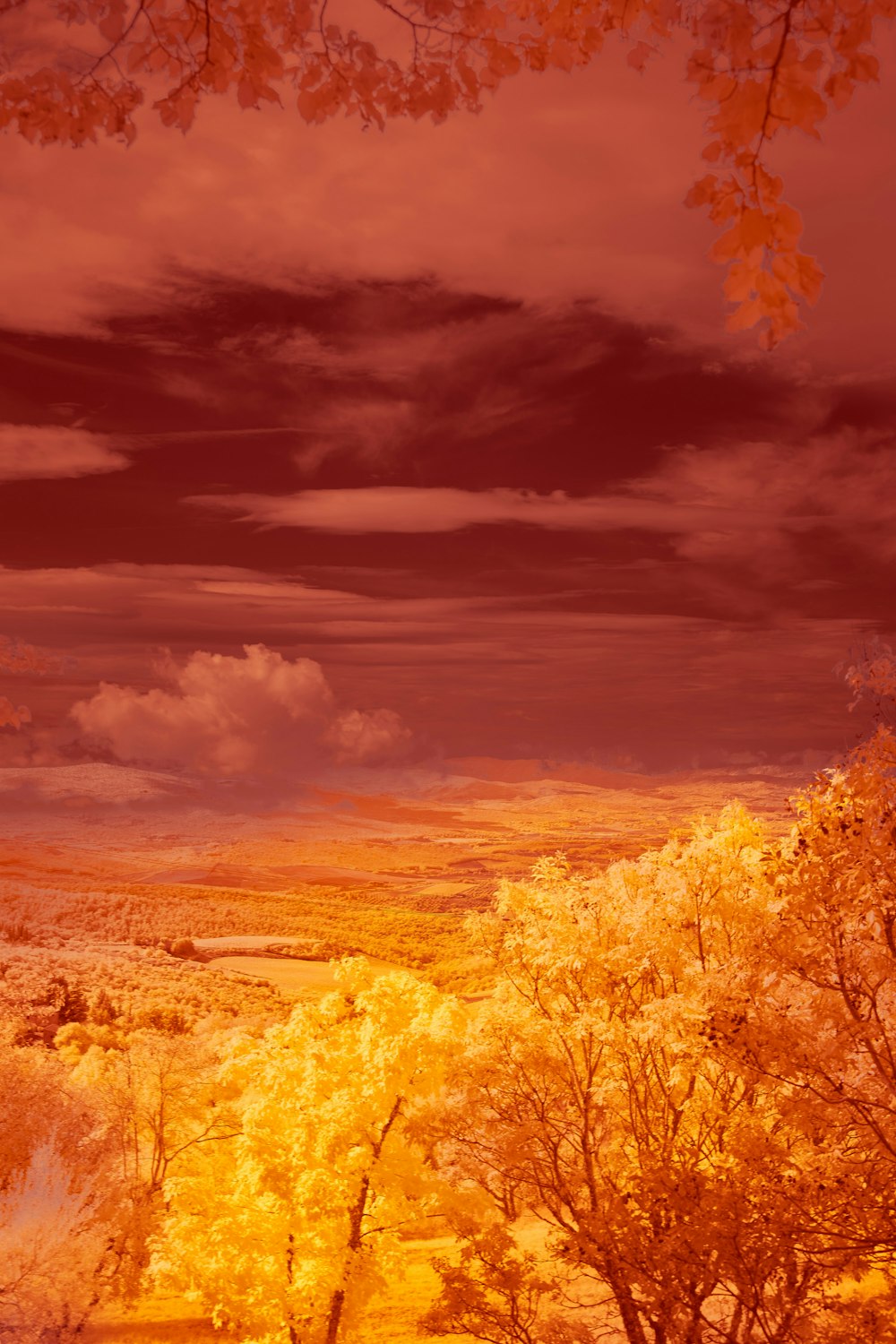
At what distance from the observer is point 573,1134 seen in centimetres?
1097

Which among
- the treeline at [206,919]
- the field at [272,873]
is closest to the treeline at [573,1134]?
the field at [272,873]

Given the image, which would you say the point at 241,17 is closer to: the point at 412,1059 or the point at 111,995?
the point at 412,1059

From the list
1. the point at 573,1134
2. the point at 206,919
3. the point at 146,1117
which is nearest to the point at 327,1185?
the point at 573,1134

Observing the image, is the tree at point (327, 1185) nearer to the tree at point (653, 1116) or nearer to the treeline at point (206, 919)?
the tree at point (653, 1116)

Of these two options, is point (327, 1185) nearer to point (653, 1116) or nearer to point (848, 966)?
point (653, 1116)

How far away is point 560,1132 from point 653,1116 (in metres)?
1.10

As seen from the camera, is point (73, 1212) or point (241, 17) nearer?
point (241, 17)

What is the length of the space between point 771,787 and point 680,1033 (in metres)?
37.6

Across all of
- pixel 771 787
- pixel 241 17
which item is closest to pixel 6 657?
pixel 241 17

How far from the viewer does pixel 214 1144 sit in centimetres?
1644

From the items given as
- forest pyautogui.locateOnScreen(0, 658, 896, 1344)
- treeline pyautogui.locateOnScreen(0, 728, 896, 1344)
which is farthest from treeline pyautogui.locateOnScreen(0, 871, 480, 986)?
treeline pyautogui.locateOnScreen(0, 728, 896, 1344)

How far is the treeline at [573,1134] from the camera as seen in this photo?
6.34 meters

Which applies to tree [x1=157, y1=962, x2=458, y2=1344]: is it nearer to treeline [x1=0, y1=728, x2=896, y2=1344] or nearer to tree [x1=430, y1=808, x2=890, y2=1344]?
treeline [x1=0, y1=728, x2=896, y2=1344]

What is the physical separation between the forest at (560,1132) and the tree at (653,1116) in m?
0.04
